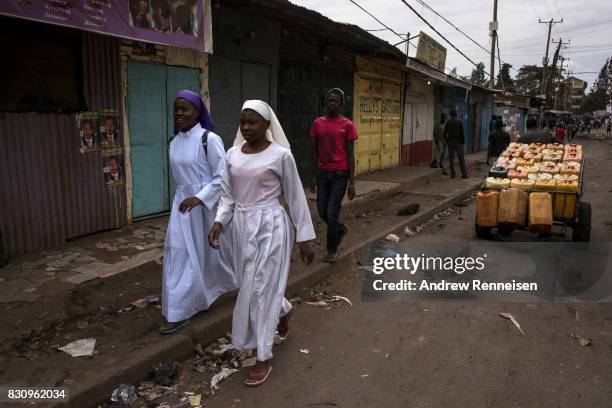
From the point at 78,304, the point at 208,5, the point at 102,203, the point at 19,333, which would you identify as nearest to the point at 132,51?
the point at 208,5

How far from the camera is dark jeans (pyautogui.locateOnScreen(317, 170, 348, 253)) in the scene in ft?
17.9

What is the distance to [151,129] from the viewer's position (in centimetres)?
662

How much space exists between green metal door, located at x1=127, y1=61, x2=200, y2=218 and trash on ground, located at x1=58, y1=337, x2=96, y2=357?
9.84 ft

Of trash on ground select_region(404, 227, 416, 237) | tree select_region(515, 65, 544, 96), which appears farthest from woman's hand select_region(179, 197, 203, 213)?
tree select_region(515, 65, 544, 96)

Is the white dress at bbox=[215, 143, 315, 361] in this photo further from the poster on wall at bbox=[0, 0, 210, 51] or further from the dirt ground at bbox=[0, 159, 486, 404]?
the poster on wall at bbox=[0, 0, 210, 51]

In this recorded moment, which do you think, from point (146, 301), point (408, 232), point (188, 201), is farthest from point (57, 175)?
point (408, 232)

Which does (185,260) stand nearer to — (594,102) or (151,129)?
(151,129)

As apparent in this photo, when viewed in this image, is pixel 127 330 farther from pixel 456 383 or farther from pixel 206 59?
pixel 206 59

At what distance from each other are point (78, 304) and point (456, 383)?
9.88 ft

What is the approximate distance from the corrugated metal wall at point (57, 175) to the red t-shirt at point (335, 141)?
2592 millimetres

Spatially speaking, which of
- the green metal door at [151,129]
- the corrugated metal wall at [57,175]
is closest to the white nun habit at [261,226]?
the corrugated metal wall at [57,175]

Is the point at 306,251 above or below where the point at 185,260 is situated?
above

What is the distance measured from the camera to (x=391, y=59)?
1258 centimetres

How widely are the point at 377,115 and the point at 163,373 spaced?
11.3 metres
